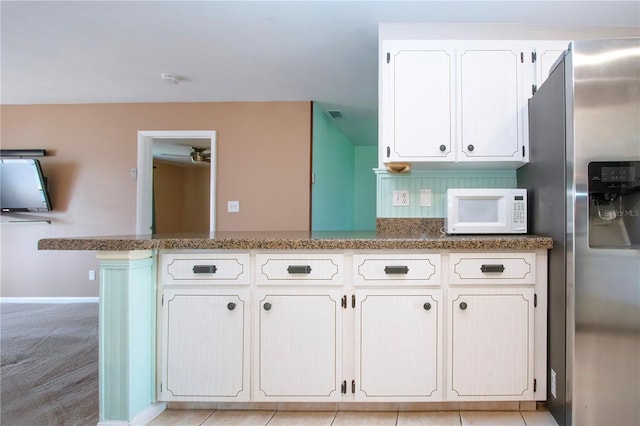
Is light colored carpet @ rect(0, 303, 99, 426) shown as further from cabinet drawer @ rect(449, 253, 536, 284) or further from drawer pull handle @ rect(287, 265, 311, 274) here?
cabinet drawer @ rect(449, 253, 536, 284)

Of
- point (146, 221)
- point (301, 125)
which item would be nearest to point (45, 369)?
point (146, 221)

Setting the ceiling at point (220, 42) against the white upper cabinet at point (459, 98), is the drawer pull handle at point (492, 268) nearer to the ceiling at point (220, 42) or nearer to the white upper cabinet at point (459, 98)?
the white upper cabinet at point (459, 98)

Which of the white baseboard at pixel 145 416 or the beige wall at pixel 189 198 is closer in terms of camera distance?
the white baseboard at pixel 145 416

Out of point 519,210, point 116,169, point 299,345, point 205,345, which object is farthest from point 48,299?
point 519,210

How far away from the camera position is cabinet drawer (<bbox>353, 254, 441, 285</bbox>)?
1.56 meters

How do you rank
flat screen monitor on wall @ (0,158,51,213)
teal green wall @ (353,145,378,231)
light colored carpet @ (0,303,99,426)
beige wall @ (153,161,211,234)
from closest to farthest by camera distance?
light colored carpet @ (0,303,99,426) < flat screen monitor on wall @ (0,158,51,213) < teal green wall @ (353,145,378,231) < beige wall @ (153,161,211,234)

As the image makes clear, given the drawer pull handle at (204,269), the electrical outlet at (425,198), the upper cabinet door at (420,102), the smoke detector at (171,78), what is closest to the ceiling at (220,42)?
the smoke detector at (171,78)

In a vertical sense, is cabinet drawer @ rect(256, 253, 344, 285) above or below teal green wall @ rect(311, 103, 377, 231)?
below

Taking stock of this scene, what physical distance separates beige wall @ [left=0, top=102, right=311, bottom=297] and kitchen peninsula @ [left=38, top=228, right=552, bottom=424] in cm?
222

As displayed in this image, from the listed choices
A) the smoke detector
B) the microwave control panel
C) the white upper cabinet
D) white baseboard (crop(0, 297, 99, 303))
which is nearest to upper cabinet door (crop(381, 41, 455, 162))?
the white upper cabinet

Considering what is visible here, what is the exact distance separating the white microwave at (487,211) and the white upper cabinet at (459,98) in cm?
25

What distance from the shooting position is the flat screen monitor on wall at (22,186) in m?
3.71

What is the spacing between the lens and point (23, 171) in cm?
373

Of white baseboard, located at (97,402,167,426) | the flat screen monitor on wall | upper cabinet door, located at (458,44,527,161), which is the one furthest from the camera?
the flat screen monitor on wall
